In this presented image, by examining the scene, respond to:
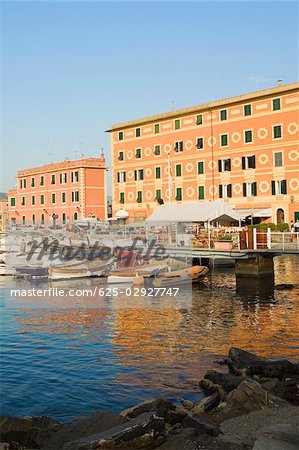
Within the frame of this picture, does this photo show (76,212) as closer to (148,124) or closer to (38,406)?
(148,124)

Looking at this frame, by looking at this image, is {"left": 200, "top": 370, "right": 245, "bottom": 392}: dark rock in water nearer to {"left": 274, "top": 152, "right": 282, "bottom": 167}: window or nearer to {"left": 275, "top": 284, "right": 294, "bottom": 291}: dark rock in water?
{"left": 275, "top": 284, "right": 294, "bottom": 291}: dark rock in water

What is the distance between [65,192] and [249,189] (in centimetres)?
3051

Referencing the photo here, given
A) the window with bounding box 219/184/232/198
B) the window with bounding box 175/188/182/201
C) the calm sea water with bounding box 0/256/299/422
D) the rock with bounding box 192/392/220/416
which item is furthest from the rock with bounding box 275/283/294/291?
the window with bounding box 175/188/182/201

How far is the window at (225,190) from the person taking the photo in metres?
53.1

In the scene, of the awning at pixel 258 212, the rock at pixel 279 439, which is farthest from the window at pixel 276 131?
the rock at pixel 279 439

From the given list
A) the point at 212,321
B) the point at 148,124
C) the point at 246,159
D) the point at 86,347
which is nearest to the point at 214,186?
the point at 246,159

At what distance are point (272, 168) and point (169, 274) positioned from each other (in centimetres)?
2197

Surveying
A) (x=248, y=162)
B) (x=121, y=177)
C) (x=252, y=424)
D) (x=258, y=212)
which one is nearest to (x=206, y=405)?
(x=252, y=424)

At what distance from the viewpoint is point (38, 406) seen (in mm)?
12336

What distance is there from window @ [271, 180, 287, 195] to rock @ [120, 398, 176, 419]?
40.0 metres

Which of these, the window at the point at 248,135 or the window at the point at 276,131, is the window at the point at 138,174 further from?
the window at the point at 276,131

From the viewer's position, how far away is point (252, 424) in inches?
367

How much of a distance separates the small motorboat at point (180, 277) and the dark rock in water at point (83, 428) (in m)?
21.0

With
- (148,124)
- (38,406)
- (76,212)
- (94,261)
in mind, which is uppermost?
(148,124)
